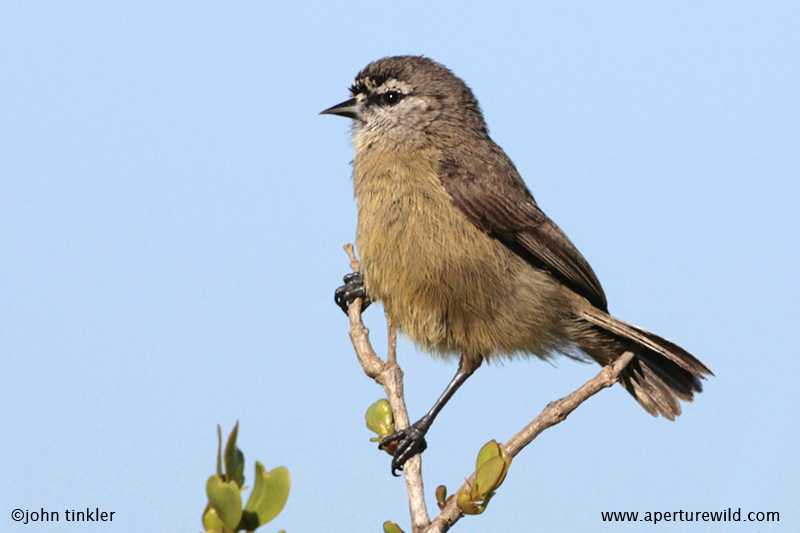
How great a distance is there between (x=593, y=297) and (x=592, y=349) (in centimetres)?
39

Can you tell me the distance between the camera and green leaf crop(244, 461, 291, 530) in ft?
7.25

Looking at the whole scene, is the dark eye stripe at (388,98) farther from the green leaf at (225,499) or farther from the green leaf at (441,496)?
the green leaf at (225,499)

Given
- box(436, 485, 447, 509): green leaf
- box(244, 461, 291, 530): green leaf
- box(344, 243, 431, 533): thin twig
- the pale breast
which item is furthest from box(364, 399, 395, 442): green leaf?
box(244, 461, 291, 530): green leaf

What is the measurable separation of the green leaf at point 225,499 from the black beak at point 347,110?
3.73 meters

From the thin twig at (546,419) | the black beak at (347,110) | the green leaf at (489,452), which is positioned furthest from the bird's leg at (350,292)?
the green leaf at (489,452)

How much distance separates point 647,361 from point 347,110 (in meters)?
2.66

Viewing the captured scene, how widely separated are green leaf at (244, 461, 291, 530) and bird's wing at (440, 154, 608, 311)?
2.94 metres

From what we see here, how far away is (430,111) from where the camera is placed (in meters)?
5.38

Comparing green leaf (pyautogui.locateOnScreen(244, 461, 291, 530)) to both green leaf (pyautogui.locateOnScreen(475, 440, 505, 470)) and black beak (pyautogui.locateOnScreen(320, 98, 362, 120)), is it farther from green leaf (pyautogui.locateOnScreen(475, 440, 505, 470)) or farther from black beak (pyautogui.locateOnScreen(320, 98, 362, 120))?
black beak (pyautogui.locateOnScreen(320, 98, 362, 120))

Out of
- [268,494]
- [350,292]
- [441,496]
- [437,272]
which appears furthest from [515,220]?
[268,494]

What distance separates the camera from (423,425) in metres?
4.95

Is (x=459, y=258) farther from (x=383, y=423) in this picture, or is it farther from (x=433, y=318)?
(x=383, y=423)

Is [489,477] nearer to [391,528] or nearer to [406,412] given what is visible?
[391,528]

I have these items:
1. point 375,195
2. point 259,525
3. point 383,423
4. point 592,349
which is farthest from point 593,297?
point 259,525
